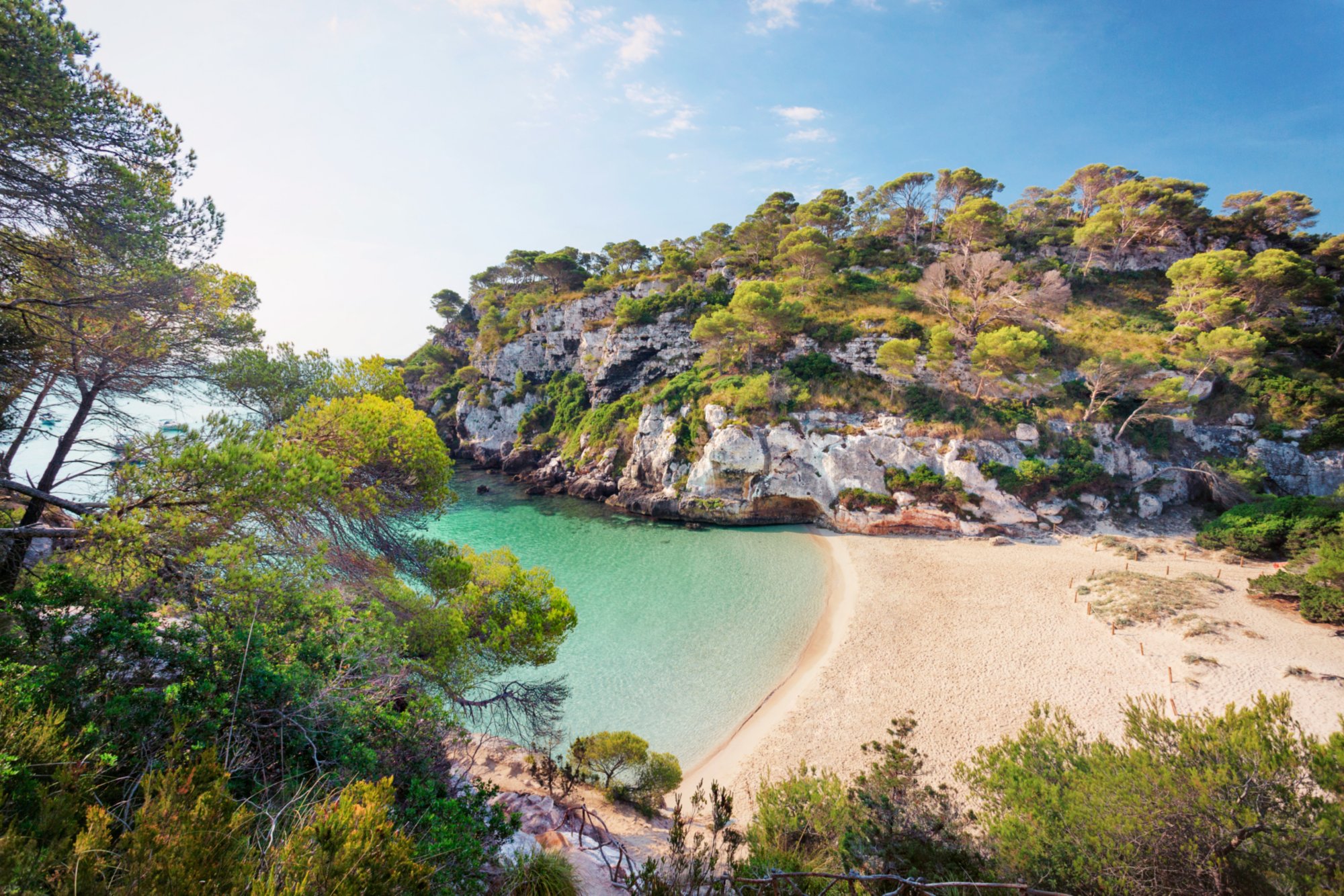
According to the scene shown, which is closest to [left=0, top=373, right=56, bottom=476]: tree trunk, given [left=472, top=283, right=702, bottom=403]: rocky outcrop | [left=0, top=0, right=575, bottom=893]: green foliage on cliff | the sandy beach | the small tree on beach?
[left=0, top=0, right=575, bottom=893]: green foliage on cliff

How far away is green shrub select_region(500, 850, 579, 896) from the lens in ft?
13.0

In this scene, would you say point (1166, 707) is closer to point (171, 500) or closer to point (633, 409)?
point (171, 500)

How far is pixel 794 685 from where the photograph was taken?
11125mm

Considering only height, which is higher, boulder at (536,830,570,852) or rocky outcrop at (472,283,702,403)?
rocky outcrop at (472,283,702,403)

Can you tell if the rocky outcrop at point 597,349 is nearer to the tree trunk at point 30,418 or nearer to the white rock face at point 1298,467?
the tree trunk at point 30,418

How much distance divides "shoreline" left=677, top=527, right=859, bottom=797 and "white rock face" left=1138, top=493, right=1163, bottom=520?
42.7 feet

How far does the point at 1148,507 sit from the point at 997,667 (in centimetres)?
1512

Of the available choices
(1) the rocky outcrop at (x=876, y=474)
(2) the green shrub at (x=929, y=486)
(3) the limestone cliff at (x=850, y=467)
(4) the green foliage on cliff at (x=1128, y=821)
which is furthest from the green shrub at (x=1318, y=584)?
(4) the green foliage on cliff at (x=1128, y=821)

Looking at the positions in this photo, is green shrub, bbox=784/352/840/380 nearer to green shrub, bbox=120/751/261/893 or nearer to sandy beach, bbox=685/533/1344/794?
sandy beach, bbox=685/533/1344/794

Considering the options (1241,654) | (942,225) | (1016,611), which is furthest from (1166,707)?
(942,225)

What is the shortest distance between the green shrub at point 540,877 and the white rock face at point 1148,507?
25.6 metres

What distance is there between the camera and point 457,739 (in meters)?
5.83

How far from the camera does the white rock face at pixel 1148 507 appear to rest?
62.3 ft

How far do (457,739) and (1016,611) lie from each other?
15.2m
